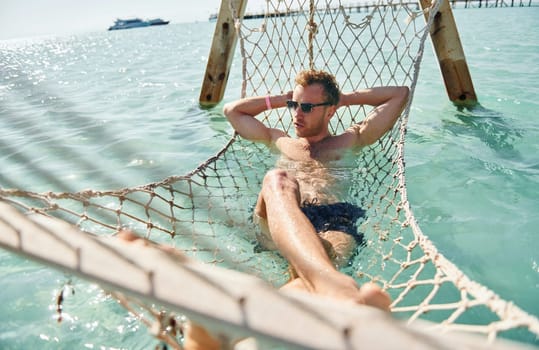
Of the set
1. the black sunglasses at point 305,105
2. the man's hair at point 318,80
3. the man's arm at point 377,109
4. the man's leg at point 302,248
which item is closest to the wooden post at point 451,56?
the man's arm at point 377,109

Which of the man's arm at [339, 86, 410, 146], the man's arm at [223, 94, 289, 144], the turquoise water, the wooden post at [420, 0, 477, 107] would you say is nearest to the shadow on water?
the turquoise water

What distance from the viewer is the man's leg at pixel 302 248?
3.58ft

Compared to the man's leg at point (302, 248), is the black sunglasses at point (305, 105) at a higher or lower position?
higher

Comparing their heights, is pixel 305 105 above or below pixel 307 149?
above

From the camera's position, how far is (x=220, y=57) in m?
4.54

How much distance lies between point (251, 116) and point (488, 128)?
7.55 feet

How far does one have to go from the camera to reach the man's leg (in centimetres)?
109

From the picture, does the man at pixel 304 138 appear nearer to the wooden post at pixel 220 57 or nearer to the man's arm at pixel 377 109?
the man's arm at pixel 377 109

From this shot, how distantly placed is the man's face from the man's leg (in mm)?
802

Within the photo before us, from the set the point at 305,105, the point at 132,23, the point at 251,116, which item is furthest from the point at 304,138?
the point at 132,23

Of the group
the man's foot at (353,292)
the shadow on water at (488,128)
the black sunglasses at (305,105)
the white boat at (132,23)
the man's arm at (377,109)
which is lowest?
the shadow on water at (488,128)

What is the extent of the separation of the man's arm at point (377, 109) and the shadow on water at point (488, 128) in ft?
3.75

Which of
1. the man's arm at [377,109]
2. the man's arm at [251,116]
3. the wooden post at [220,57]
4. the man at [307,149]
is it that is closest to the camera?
the man at [307,149]

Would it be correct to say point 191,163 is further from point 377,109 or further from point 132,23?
point 132,23
